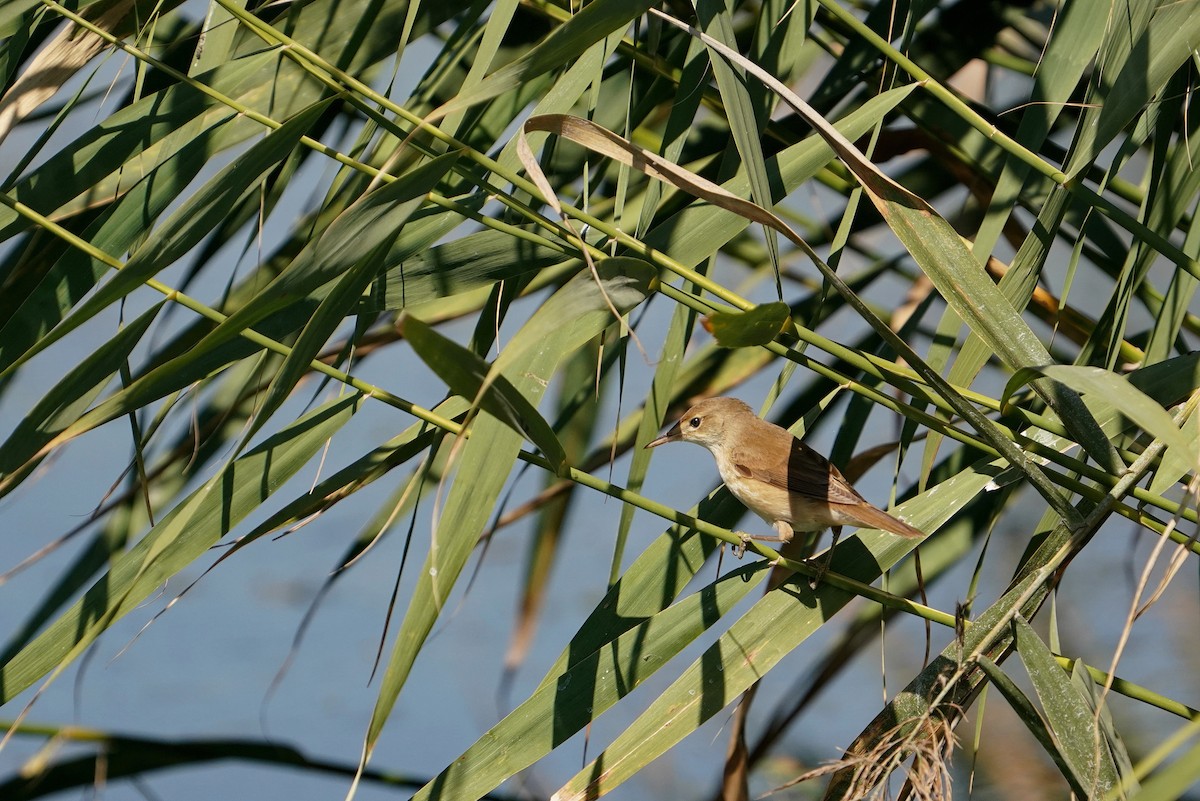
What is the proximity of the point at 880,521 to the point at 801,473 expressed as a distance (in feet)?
1.27

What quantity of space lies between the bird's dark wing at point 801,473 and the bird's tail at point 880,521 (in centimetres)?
13

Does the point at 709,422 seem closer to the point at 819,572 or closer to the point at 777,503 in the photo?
the point at 777,503

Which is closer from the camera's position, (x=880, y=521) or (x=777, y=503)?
(x=880, y=521)

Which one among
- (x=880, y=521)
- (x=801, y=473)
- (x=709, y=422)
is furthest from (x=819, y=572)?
(x=709, y=422)

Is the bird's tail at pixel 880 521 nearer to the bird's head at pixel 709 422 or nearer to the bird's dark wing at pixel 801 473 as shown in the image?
the bird's dark wing at pixel 801 473

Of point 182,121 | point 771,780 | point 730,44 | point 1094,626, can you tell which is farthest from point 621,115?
point 1094,626

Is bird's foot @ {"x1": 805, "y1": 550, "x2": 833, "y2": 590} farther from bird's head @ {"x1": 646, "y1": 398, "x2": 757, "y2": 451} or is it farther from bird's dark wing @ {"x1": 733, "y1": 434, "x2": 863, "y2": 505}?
bird's head @ {"x1": 646, "y1": 398, "x2": 757, "y2": 451}

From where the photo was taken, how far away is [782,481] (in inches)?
78.0

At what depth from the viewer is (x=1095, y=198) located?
54.9 inches

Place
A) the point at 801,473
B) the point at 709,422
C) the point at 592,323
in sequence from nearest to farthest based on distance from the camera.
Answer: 1. the point at 592,323
2. the point at 801,473
3. the point at 709,422

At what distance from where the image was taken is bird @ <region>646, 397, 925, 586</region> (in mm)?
1887

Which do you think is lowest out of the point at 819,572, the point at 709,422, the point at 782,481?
the point at 819,572

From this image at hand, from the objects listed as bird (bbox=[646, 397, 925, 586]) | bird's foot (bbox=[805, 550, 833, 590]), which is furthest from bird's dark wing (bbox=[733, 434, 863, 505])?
bird's foot (bbox=[805, 550, 833, 590])

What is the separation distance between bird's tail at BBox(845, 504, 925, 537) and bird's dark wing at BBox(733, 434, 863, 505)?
0.13 meters
